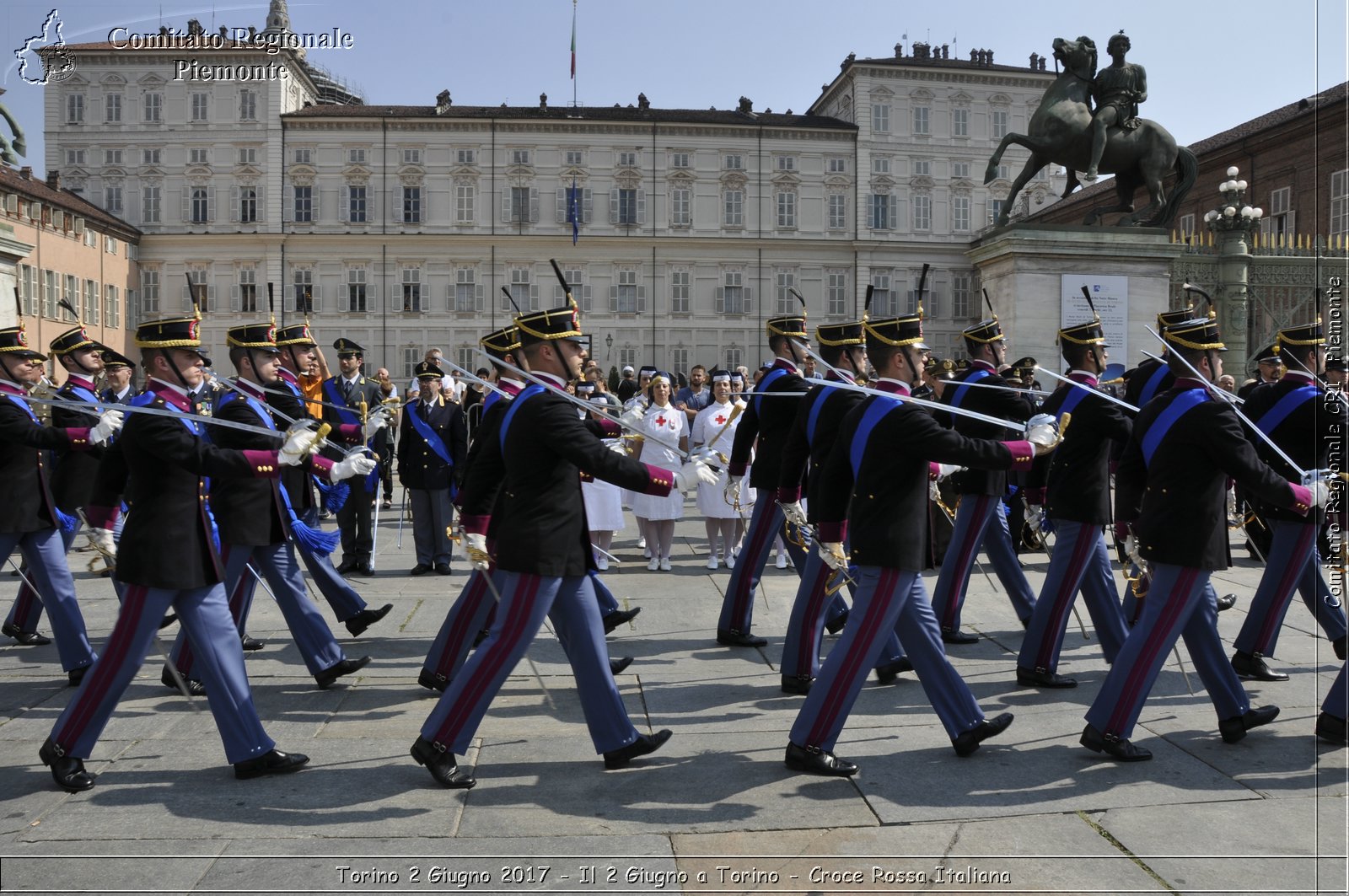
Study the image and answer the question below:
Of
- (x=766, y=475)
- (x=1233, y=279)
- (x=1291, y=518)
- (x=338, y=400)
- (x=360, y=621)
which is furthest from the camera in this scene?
(x=1233, y=279)

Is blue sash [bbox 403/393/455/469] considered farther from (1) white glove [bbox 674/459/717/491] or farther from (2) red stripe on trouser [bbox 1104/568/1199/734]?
(2) red stripe on trouser [bbox 1104/568/1199/734]

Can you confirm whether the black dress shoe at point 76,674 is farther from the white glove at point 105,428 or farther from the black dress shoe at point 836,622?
the black dress shoe at point 836,622

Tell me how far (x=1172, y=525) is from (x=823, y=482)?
161 centimetres

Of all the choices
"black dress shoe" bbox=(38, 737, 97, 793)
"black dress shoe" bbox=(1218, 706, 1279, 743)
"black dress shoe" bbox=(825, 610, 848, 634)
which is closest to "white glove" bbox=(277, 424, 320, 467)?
"black dress shoe" bbox=(38, 737, 97, 793)

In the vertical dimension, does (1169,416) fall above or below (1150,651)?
above

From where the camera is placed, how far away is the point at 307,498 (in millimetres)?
8125

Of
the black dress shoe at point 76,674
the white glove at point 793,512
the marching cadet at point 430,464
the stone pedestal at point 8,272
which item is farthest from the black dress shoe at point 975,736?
Answer: the stone pedestal at point 8,272

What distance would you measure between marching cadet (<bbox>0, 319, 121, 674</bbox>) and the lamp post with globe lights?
21636 mm

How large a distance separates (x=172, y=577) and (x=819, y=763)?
293 centimetres

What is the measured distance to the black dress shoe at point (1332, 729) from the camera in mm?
5332

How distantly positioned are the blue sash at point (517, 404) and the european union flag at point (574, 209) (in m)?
42.9

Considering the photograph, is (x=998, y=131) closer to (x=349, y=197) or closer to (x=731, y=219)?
(x=731, y=219)

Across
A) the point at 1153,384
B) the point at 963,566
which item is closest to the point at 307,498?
the point at 963,566

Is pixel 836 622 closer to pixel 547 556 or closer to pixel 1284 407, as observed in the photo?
pixel 1284 407
